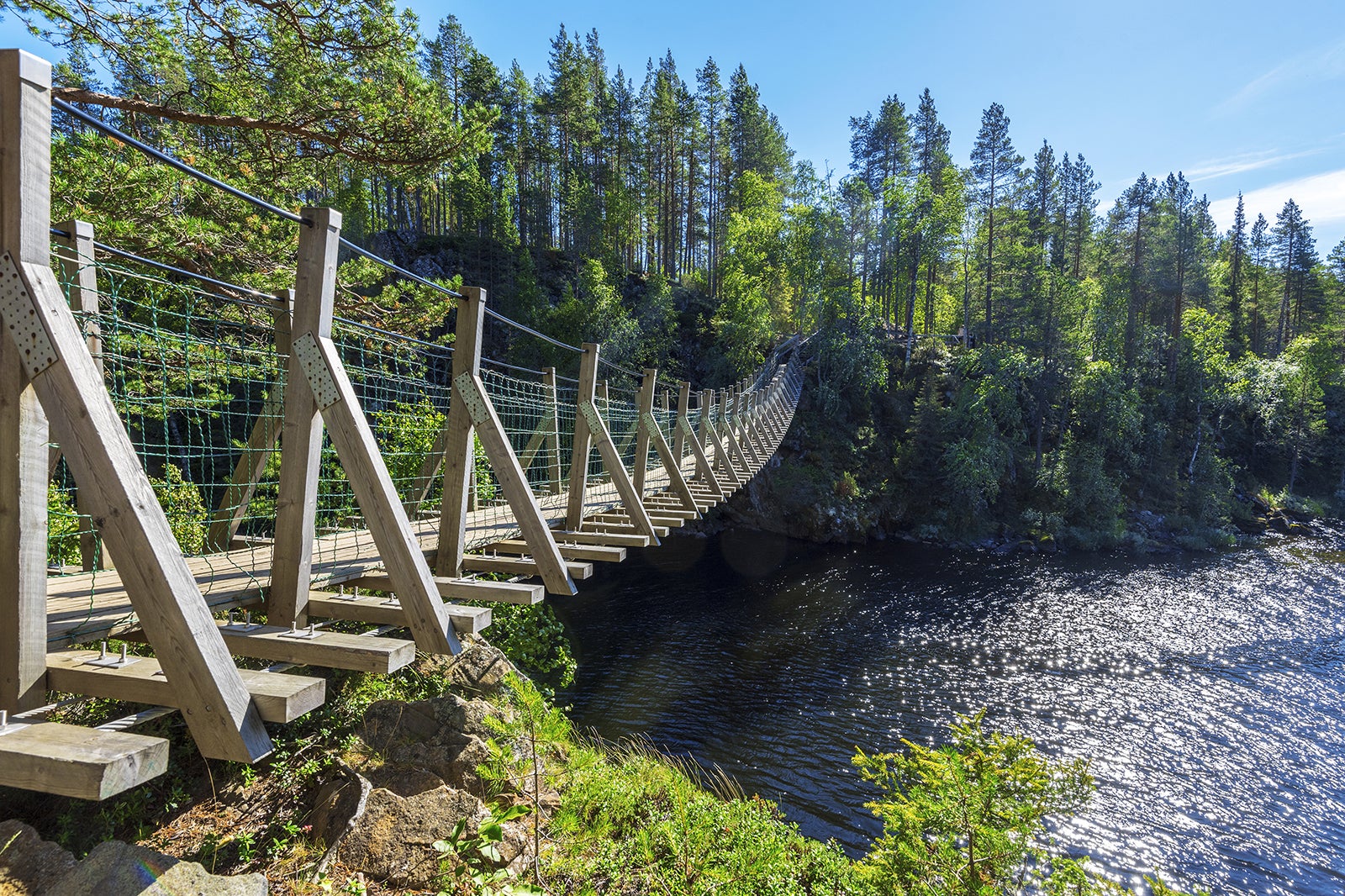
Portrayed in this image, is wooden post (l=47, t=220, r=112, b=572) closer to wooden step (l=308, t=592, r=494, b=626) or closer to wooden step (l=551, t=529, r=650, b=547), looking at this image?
wooden step (l=308, t=592, r=494, b=626)

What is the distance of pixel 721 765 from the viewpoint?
23.2ft

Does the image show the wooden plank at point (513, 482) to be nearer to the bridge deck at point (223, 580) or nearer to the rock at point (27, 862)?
the bridge deck at point (223, 580)

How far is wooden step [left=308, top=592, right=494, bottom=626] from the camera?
6.49ft

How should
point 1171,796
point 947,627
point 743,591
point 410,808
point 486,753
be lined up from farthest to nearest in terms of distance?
point 743,591 < point 947,627 < point 1171,796 < point 486,753 < point 410,808

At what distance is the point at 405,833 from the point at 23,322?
2.42 metres

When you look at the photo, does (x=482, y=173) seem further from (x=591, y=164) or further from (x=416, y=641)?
(x=416, y=641)

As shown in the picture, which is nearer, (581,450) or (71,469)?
(71,469)

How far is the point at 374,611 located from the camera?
2.01 meters

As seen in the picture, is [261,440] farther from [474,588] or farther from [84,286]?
[474,588]

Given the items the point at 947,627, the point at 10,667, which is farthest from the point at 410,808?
the point at 947,627

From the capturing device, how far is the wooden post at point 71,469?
1.30 meters

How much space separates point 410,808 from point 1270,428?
3202cm

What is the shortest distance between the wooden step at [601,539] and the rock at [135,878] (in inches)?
85.4

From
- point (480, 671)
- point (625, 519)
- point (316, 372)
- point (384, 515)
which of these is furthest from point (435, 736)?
point (316, 372)
